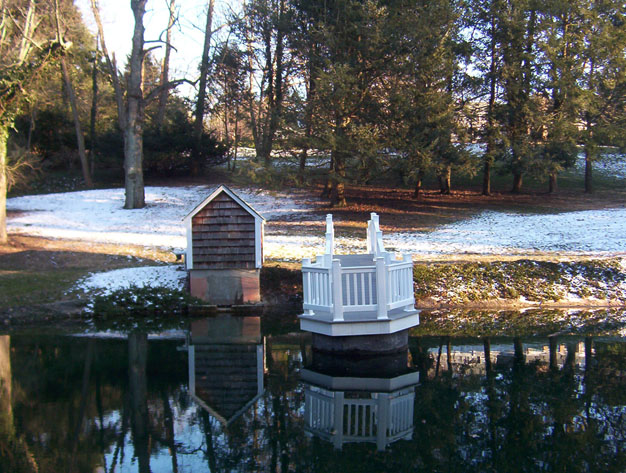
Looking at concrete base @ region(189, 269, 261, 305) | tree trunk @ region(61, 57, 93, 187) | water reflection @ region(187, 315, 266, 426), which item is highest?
tree trunk @ region(61, 57, 93, 187)

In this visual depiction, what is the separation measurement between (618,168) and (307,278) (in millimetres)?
32904

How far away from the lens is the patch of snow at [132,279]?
49.0 ft

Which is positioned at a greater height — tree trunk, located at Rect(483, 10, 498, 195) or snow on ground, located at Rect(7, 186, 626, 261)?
tree trunk, located at Rect(483, 10, 498, 195)

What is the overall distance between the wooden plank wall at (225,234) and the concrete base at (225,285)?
20 cm

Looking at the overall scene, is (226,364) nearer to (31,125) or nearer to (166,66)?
(166,66)

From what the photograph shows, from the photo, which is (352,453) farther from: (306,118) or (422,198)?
(422,198)

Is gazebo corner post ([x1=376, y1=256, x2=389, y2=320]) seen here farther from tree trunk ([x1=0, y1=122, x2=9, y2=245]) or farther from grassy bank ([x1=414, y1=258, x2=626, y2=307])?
tree trunk ([x1=0, y1=122, x2=9, y2=245])

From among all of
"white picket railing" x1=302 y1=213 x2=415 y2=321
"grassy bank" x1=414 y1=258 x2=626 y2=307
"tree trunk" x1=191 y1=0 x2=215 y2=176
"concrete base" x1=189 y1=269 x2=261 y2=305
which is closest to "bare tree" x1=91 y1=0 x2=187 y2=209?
"tree trunk" x1=191 y1=0 x2=215 y2=176

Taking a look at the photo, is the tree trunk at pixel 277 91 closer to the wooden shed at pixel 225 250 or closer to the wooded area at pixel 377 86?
the wooded area at pixel 377 86

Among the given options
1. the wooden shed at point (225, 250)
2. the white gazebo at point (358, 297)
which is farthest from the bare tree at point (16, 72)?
the white gazebo at point (358, 297)

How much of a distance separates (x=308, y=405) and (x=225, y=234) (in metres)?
7.48

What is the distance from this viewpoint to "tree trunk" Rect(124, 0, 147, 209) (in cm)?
2494

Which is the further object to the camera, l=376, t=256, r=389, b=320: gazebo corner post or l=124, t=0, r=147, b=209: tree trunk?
l=124, t=0, r=147, b=209: tree trunk

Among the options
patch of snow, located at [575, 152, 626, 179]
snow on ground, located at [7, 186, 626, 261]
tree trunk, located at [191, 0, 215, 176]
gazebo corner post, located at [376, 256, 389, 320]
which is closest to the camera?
gazebo corner post, located at [376, 256, 389, 320]
